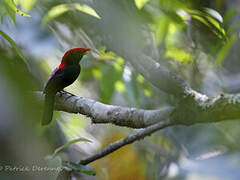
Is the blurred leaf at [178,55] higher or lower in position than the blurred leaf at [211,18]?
lower

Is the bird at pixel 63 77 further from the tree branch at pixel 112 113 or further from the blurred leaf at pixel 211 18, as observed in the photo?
the blurred leaf at pixel 211 18

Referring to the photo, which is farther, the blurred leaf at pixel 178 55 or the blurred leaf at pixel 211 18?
the blurred leaf at pixel 178 55

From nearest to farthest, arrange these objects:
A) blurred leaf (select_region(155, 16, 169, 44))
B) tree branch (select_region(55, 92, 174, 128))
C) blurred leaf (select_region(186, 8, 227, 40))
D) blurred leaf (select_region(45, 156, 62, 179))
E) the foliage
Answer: the foliage
blurred leaf (select_region(45, 156, 62, 179))
tree branch (select_region(55, 92, 174, 128))
blurred leaf (select_region(186, 8, 227, 40))
blurred leaf (select_region(155, 16, 169, 44))

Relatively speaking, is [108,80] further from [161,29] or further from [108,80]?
[161,29]

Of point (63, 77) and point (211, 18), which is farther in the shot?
point (211, 18)

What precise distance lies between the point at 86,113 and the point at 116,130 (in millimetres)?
2895

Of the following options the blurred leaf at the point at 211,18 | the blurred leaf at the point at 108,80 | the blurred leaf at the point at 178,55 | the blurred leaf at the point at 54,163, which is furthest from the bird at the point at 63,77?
the blurred leaf at the point at 178,55

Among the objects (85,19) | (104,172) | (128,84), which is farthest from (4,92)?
(104,172)

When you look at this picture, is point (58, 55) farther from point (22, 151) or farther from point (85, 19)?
point (22, 151)

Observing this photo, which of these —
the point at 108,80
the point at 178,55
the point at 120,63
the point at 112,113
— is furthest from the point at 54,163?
the point at 178,55

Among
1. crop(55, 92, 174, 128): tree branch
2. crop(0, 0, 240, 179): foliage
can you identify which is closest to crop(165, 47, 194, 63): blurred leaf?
crop(0, 0, 240, 179): foliage

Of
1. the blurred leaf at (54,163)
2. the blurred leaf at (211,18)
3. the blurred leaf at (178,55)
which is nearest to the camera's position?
the blurred leaf at (54,163)

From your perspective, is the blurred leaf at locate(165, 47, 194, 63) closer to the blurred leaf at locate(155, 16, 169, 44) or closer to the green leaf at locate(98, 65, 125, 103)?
the blurred leaf at locate(155, 16, 169, 44)

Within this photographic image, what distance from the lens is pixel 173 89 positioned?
159cm
